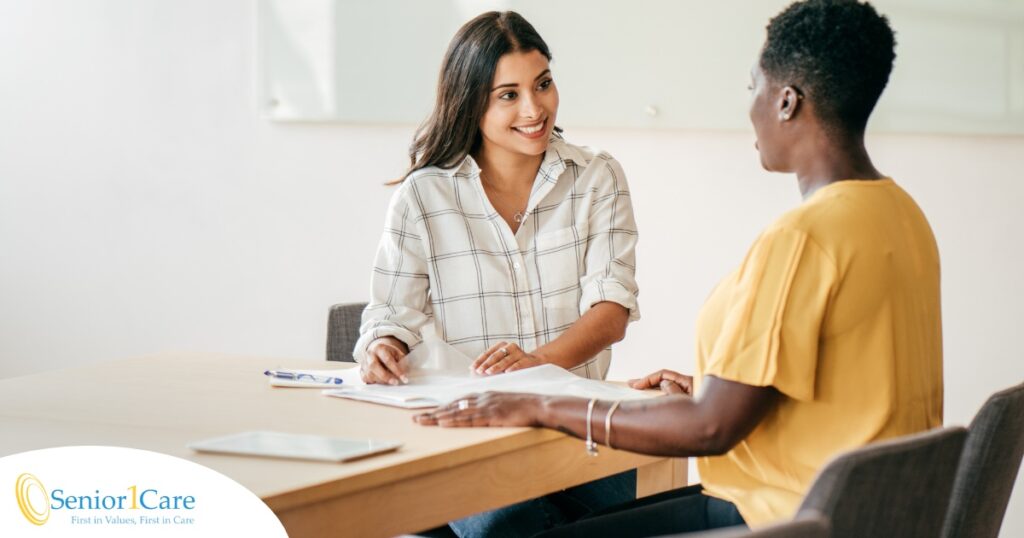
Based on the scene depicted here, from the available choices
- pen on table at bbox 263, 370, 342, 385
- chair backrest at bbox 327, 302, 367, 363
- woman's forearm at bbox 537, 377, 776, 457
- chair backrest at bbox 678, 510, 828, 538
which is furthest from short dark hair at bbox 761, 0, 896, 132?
chair backrest at bbox 327, 302, 367, 363

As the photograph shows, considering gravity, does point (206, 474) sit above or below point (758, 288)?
below

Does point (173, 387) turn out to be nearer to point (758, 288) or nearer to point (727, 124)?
point (758, 288)

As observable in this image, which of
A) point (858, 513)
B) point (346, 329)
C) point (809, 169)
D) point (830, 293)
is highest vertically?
point (809, 169)

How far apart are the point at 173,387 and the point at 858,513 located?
1313 millimetres

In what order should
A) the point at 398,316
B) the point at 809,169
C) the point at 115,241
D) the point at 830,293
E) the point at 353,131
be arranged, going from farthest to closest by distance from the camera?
the point at 115,241 < the point at 353,131 < the point at 398,316 < the point at 809,169 < the point at 830,293

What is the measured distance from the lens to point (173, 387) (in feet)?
6.84

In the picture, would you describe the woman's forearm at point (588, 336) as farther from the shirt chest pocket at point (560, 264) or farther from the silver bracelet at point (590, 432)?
the silver bracelet at point (590, 432)

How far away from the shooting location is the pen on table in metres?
2.10

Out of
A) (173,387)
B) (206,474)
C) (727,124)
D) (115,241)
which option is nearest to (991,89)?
(727,124)

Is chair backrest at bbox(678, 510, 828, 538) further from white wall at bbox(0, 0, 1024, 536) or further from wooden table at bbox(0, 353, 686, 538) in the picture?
white wall at bbox(0, 0, 1024, 536)

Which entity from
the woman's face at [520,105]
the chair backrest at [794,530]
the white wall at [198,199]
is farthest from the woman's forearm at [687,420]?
the white wall at [198,199]

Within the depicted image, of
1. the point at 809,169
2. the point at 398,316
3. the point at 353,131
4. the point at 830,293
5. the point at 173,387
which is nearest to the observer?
the point at 830,293

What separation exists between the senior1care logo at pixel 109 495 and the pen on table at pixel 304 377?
587 mm

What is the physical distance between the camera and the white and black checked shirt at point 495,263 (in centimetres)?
244
